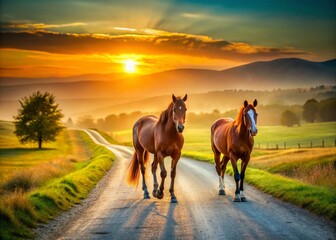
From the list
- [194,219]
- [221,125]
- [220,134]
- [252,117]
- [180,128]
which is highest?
[252,117]

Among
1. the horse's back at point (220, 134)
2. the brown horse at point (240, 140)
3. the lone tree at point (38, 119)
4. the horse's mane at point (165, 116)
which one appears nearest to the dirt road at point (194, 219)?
the brown horse at point (240, 140)

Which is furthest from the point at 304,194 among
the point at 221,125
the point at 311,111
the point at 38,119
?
the point at 311,111

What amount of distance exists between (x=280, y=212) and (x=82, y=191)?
8.21m

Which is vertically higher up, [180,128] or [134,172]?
[180,128]

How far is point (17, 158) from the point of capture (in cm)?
5709

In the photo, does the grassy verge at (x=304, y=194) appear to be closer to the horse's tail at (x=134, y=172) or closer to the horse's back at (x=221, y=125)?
the horse's back at (x=221, y=125)

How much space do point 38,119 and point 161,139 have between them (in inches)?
2492

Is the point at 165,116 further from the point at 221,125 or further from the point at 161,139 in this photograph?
the point at 221,125

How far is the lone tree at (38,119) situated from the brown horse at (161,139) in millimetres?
58949

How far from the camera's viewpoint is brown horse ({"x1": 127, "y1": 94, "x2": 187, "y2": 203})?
45.8 feet

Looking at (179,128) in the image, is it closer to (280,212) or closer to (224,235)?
(280,212)

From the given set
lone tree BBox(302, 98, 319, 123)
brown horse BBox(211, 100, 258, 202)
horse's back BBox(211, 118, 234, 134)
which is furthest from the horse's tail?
lone tree BBox(302, 98, 319, 123)

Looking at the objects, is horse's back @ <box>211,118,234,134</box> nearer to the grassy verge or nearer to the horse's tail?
the grassy verge

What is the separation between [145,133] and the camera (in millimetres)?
16547
